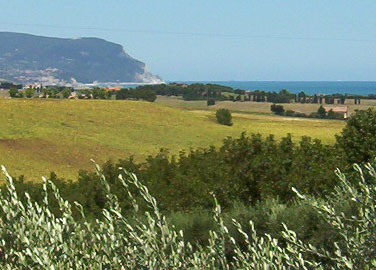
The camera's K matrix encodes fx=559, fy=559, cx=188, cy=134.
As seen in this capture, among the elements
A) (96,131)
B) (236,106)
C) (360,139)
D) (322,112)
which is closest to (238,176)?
(360,139)

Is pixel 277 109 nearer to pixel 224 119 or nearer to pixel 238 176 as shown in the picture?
pixel 224 119

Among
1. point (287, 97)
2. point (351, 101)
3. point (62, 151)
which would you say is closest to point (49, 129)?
point (62, 151)

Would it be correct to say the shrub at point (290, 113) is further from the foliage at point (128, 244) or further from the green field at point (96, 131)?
the foliage at point (128, 244)

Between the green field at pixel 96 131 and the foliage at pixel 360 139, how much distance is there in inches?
484

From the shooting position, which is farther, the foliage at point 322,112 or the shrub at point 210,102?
the shrub at point 210,102

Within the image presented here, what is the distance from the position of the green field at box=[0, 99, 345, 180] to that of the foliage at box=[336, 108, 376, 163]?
40.4 ft

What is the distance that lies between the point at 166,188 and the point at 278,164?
2292 mm

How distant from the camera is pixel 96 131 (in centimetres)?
2983

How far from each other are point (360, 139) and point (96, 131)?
1953 centimetres

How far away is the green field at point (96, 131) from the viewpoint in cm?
2380

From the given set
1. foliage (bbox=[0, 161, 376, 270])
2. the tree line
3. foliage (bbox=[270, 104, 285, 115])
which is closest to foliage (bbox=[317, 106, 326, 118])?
foliage (bbox=[270, 104, 285, 115])

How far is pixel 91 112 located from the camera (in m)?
33.7

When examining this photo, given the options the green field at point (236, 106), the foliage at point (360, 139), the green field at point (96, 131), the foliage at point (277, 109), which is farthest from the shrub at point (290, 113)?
the foliage at point (360, 139)

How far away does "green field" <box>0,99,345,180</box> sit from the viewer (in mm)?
23797
